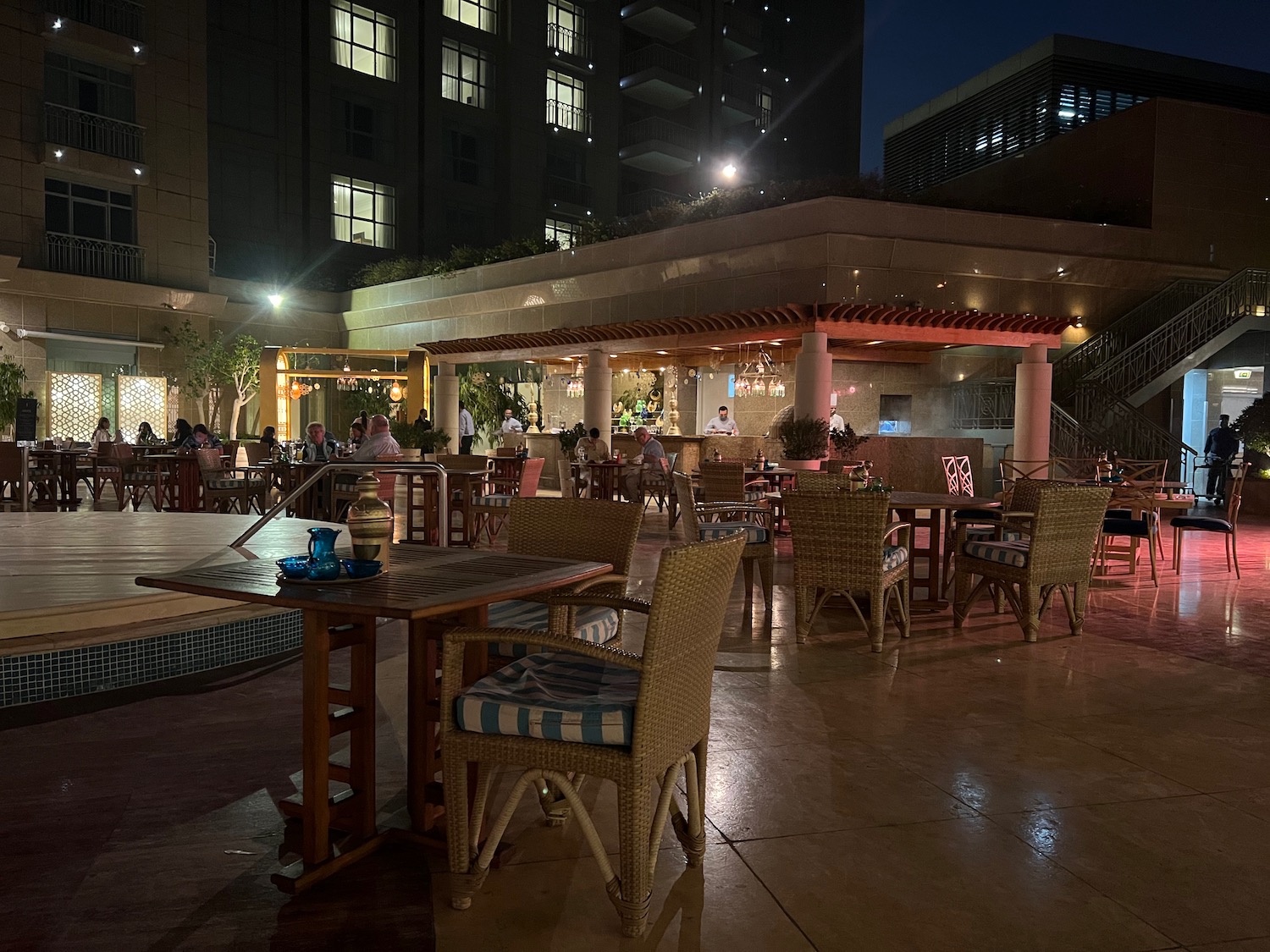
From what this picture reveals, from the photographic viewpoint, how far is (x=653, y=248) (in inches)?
668

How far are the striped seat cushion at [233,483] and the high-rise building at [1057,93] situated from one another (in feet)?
55.6

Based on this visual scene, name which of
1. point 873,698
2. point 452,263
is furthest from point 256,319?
point 873,698

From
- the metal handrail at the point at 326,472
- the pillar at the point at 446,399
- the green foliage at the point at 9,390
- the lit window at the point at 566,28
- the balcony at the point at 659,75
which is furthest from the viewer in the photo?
the balcony at the point at 659,75

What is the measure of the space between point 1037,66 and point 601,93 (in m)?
12.9

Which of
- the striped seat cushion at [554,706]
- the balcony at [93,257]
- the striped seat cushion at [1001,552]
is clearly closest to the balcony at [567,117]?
the balcony at [93,257]

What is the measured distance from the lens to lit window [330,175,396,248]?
2516 cm

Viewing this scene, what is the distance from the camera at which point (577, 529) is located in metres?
3.36

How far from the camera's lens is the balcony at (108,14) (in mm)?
18156

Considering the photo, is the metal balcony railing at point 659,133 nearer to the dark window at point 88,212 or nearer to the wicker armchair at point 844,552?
the dark window at point 88,212

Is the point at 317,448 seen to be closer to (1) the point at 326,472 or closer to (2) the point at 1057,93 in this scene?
→ (1) the point at 326,472

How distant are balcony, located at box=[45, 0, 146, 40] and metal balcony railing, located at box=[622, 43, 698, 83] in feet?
47.5

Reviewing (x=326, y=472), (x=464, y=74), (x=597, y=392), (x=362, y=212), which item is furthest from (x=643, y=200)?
(x=326, y=472)

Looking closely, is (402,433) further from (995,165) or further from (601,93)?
(601,93)

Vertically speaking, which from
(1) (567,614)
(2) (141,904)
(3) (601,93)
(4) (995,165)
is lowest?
(2) (141,904)
